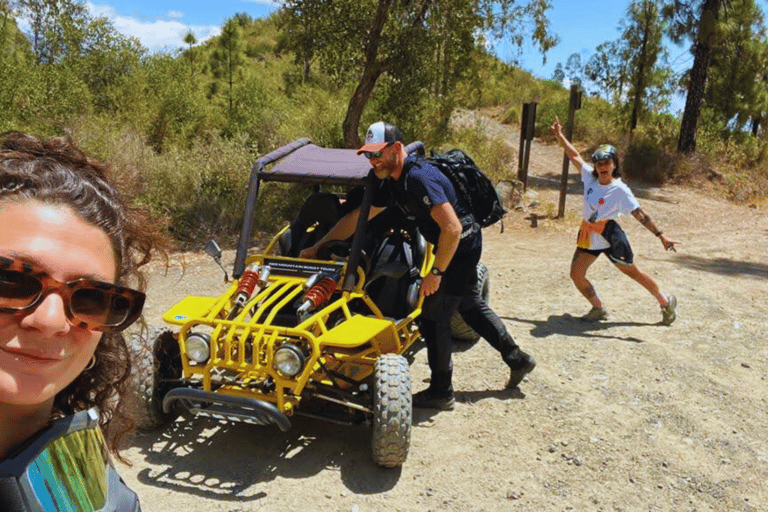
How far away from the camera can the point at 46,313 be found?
0.91 m

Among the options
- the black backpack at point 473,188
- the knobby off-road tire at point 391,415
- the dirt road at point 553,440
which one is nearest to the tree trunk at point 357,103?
the dirt road at point 553,440

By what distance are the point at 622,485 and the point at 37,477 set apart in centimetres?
362

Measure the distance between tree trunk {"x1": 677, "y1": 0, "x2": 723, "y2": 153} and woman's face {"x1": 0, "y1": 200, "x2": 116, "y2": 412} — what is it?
17.5 meters

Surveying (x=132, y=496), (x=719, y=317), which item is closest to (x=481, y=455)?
(x=132, y=496)

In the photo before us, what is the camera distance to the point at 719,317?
22.4 feet

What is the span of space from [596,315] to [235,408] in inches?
158

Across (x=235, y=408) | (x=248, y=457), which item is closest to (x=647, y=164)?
(x=248, y=457)

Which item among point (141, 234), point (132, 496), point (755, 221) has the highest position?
point (141, 234)

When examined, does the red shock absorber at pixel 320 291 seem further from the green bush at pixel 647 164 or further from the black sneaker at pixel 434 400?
the green bush at pixel 647 164

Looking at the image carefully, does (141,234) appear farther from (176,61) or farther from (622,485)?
(176,61)

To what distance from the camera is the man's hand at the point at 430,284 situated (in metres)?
4.26

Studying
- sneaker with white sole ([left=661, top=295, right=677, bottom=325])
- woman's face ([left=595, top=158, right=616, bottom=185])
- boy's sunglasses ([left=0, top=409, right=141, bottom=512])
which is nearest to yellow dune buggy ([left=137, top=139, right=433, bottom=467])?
woman's face ([left=595, top=158, right=616, bottom=185])

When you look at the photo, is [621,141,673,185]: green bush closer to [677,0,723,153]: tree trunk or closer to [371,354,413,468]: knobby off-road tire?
[677,0,723,153]: tree trunk

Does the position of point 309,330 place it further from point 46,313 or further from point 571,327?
point 571,327
